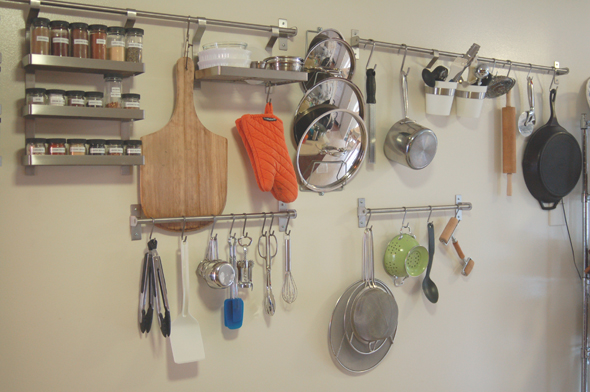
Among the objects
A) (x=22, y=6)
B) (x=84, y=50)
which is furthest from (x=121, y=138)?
(x=22, y=6)

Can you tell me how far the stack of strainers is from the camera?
172cm

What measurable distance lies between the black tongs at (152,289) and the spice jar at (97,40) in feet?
1.62

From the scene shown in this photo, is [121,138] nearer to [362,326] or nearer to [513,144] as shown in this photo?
[362,326]

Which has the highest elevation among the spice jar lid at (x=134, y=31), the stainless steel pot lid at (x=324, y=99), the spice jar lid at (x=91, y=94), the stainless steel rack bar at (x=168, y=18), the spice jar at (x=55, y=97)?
the stainless steel rack bar at (x=168, y=18)

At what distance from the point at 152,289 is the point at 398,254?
844 millimetres

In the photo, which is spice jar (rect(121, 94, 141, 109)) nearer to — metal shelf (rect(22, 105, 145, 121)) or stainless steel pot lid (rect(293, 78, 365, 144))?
metal shelf (rect(22, 105, 145, 121))

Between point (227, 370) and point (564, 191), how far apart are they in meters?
1.57

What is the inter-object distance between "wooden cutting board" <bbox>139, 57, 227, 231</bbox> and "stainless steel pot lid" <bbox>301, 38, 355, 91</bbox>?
1.22ft

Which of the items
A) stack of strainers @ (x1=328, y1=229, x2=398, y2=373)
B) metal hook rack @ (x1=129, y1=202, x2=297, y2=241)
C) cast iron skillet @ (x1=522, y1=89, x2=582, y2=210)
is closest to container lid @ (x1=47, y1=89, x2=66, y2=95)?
Answer: metal hook rack @ (x1=129, y1=202, x2=297, y2=241)

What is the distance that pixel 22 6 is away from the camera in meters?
1.25

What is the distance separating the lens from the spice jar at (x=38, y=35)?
3.86 feet

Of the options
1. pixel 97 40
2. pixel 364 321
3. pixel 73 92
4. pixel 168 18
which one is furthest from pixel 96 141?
pixel 364 321

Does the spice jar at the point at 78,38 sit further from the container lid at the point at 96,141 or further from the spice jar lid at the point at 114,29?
the container lid at the point at 96,141

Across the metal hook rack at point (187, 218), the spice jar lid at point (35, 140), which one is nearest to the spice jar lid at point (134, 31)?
the spice jar lid at point (35, 140)
